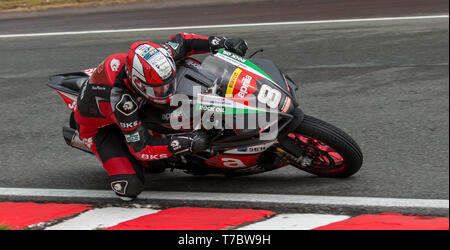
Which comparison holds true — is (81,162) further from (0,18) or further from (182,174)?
(0,18)

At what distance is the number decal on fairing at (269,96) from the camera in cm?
411

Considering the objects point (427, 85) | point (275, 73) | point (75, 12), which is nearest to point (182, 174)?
point (275, 73)

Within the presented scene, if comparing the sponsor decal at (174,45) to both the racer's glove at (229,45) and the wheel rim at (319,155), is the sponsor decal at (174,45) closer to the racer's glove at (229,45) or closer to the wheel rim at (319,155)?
the racer's glove at (229,45)

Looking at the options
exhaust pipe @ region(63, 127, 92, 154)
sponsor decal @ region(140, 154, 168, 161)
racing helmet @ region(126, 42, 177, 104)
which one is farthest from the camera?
exhaust pipe @ region(63, 127, 92, 154)

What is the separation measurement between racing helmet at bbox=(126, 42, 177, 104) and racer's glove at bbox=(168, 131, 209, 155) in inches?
10.6

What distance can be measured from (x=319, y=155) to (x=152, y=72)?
1.35 m

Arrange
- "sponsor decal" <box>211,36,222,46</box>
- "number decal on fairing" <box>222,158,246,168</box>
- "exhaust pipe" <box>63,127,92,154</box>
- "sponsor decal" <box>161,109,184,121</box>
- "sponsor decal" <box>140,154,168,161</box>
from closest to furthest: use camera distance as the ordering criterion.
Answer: "sponsor decal" <box>161,109,184,121</box> → "sponsor decal" <box>140,154,168,161</box> → "number decal on fairing" <box>222,158,246,168</box> → "sponsor decal" <box>211,36,222,46</box> → "exhaust pipe" <box>63,127,92,154</box>

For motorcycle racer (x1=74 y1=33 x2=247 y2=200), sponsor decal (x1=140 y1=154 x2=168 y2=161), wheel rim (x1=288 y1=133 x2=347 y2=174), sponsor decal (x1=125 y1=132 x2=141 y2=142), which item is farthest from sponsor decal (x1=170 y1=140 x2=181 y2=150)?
wheel rim (x1=288 y1=133 x2=347 y2=174)

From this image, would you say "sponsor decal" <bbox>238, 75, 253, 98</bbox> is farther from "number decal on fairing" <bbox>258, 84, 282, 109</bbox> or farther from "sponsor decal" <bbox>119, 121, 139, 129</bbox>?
"sponsor decal" <bbox>119, 121, 139, 129</bbox>

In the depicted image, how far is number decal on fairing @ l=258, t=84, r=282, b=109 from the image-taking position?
13.5 feet

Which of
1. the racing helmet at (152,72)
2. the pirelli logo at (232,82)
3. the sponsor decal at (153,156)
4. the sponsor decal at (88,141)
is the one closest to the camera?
the racing helmet at (152,72)

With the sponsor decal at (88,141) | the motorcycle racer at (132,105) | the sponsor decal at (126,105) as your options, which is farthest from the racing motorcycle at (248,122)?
the sponsor decal at (88,141)

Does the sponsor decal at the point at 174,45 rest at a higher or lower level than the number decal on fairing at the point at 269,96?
higher

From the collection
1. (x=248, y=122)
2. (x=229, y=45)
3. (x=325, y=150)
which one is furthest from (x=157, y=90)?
(x=325, y=150)
